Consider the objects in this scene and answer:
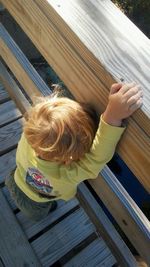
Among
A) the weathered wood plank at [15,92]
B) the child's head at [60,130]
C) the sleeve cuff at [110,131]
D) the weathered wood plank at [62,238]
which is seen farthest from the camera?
the weathered wood plank at [62,238]

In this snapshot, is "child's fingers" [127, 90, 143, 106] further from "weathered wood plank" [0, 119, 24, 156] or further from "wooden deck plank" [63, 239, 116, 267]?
"weathered wood plank" [0, 119, 24, 156]

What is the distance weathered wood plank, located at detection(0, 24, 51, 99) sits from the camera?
1.61 metres

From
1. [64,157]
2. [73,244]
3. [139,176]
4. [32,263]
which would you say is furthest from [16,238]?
[139,176]

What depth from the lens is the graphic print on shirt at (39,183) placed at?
1.53 meters

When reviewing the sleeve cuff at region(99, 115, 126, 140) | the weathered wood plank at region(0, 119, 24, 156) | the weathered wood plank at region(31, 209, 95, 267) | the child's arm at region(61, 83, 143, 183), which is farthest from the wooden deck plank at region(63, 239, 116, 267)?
the sleeve cuff at region(99, 115, 126, 140)

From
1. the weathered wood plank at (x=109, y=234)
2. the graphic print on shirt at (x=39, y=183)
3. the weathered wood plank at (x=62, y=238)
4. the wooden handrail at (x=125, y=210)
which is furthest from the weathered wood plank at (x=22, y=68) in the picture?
the weathered wood plank at (x=62, y=238)

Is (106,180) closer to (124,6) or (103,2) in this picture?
(103,2)

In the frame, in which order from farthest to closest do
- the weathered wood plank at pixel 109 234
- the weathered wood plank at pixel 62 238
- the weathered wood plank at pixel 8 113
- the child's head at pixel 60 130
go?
the weathered wood plank at pixel 8 113 → the weathered wood plank at pixel 62 238 → the weathered wood plank at pixel 109 234 → the child's head at pixel 60 130

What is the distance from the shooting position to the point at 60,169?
4.69 feet

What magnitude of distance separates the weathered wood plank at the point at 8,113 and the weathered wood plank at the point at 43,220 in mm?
711

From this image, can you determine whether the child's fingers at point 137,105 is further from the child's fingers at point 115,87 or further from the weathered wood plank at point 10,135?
the weathered wood plank at point 10,135

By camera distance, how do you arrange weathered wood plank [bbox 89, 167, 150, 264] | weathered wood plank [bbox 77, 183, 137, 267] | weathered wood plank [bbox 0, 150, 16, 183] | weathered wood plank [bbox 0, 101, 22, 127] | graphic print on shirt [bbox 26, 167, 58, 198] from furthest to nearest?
weathered wood plank [bbox 0, 101, 22, 127]
weathered wood plank [bbox 0, 150, 16, 183]
weathered wood plank [bbox 77, 183, 137, 267]
graphic print on shirt [bbox 26, 167, 58, 198]
weathered wood plank [bbox 89, 167, 150, 264]

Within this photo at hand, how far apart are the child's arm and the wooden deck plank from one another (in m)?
1.15

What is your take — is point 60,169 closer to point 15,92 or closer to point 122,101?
point 122,101
